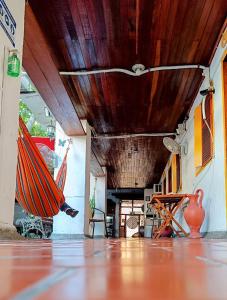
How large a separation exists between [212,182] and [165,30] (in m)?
1.70

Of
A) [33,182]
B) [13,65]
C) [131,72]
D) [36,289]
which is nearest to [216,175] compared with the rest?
[131,72]

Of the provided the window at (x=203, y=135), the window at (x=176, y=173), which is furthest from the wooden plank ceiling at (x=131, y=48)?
the window at (x=176, y=173)

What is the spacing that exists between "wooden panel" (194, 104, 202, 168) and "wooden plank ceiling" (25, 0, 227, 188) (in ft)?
1.05

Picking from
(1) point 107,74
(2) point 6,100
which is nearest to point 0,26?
(2) point 6,100

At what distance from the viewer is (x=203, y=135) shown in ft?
15.9

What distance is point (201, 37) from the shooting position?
12.5 ft

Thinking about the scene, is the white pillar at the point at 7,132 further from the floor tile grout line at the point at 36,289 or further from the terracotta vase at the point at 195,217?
the terracotta vase at the point at 195,217

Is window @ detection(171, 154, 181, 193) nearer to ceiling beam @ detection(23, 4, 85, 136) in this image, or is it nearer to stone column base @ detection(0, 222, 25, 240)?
ceiling beam @ detection(23, 4, 85, 136)

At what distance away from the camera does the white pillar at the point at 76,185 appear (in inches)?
227

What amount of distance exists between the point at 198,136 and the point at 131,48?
5.39ft

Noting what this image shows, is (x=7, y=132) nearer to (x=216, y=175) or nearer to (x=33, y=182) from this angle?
(x=33, y=182)

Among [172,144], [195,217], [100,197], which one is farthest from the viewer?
[100,197]

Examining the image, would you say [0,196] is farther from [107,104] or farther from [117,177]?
[117,177]

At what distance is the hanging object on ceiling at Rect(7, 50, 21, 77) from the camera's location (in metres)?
2.21
